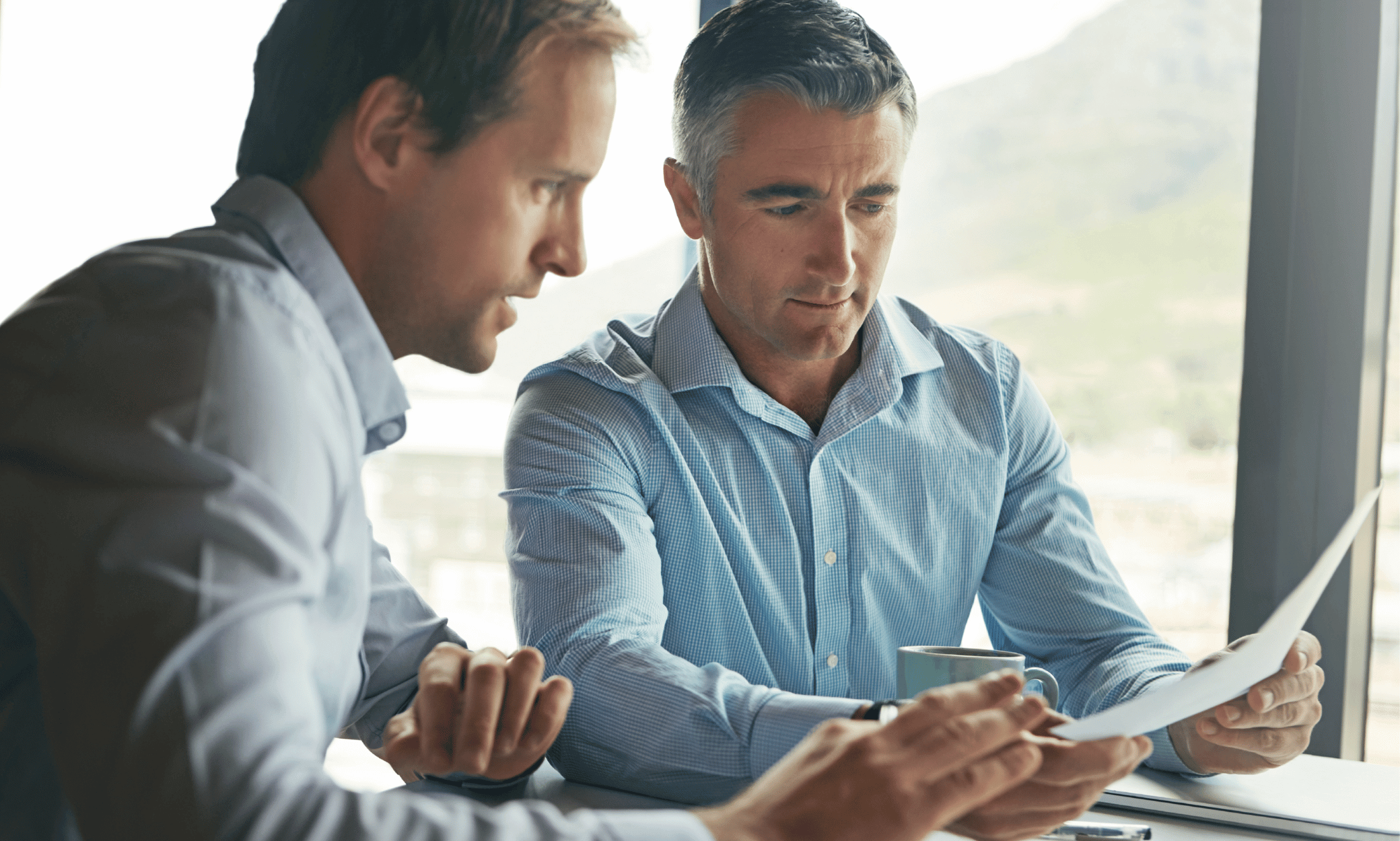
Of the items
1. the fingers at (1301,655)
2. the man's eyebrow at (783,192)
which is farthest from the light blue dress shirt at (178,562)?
the man's eyebrow at (783,192)

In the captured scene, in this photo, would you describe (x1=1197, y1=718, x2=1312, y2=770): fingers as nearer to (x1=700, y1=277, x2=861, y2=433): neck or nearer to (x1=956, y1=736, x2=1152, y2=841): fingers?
(x1=956, y1=736, x2=1152, y2=841): fingers

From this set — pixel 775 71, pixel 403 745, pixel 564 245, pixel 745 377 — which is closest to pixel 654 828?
pixel 403 745

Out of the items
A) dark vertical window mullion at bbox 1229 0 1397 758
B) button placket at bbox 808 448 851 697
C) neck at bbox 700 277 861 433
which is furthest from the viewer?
dark vertical window mullion at bbox 1229 0 1397 758

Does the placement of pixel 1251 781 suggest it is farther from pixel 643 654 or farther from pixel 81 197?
pixel 81 197

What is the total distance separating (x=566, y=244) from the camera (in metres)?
1.03

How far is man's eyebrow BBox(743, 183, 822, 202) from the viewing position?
1.63 meters

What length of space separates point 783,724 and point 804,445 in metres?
0.63

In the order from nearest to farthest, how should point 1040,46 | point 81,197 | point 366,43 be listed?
point 366,43 → point 1040,46 → point 81,197

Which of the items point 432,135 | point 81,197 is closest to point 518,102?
point 432,135

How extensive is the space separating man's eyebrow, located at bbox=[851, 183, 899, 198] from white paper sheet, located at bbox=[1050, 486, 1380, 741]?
3.08 feet

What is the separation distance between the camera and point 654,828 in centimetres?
67

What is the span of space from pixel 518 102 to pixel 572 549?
2.13ft

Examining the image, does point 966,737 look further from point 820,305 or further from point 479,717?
point 820,305

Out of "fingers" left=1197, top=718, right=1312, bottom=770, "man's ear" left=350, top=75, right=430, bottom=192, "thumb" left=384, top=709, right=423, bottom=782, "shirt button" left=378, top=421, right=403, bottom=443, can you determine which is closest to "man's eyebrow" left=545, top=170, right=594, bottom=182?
"man's ear" left=350, top=75, right=430, bottom=192
